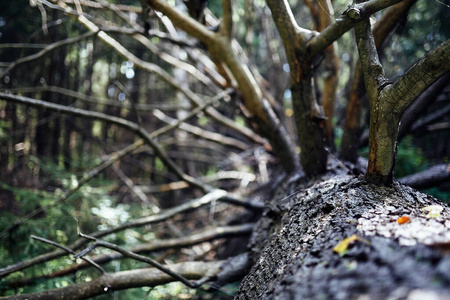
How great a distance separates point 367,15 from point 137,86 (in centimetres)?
440

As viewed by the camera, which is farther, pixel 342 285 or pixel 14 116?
pixel 14 116

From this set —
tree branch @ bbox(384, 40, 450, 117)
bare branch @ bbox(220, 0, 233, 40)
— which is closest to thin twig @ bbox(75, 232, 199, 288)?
tree branch @ bbox(384, 40, 450, 117)

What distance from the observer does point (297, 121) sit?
215 centimetres

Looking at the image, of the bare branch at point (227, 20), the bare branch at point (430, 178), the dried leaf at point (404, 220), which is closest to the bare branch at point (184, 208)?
the bare branch at point (430, 178)

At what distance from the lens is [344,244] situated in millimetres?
947

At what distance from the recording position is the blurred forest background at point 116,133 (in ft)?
8.06

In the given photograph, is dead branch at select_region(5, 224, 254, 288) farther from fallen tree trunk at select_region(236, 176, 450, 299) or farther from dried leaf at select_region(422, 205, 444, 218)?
dried leaf at select_region(422, 205, 444, 218)

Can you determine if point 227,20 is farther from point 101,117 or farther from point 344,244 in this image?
point 344,244

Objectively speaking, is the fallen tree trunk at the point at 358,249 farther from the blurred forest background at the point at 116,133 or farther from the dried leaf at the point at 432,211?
the blurred forest background at the point at 116,133

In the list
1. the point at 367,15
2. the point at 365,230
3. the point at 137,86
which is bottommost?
the point at 365,230

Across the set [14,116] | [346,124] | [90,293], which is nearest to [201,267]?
[90,293]

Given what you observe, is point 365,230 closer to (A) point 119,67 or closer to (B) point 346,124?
(B) point 346,124

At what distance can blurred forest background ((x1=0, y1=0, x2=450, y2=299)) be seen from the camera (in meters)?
2.46

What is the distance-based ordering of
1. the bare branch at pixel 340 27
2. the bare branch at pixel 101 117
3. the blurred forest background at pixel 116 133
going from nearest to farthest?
the bare branch at pixel 340 27, the bare branch at pixel 101 117, the blurred forest background at pixel 116 133
